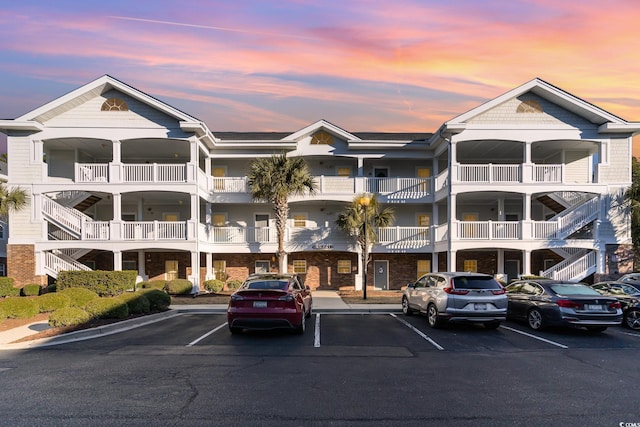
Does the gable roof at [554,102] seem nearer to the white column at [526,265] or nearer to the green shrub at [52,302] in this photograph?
the white column at [526,265]

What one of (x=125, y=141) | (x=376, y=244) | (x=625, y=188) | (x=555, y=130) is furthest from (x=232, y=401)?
(x=625, y=188)

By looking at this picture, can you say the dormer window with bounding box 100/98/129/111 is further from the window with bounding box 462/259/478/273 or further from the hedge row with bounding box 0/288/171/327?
the window with bounding box 462/259/478/273

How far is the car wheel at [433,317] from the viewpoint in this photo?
12.2 m

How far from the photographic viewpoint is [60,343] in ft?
33.9

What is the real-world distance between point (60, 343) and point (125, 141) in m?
16.4

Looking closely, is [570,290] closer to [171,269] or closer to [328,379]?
[328,379]

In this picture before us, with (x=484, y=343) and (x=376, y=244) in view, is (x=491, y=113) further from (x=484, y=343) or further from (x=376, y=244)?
(x=484, y=343)

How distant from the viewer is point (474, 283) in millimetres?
12031

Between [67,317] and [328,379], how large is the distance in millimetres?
8155

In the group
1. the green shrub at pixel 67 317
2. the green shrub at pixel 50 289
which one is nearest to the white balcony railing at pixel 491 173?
the green shrub at pixel 67 317

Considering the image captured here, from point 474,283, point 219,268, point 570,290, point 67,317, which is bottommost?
point 219,268

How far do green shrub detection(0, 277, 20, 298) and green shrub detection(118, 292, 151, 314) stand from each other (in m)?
11.0

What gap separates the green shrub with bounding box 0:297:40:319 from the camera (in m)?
12.9

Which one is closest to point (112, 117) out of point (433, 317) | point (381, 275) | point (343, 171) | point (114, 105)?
point (114, 105)
